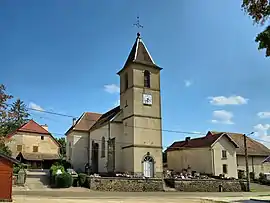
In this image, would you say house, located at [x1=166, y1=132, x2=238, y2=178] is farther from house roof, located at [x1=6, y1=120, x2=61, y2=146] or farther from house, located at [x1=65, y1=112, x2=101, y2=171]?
house roof, located at [x1=6, y1=120, x2=61, y2=146]

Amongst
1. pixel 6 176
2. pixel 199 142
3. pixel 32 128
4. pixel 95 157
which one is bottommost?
pixel 6 176

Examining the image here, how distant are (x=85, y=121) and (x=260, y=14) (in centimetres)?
4855

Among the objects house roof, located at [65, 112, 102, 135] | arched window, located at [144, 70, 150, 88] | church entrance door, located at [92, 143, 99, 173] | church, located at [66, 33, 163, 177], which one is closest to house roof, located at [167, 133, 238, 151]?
church, located at [66, 33, 163, 177]

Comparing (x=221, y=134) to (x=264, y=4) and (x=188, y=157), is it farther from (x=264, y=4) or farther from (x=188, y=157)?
(x=264, y=4)

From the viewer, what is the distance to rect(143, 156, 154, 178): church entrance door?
4125 cm

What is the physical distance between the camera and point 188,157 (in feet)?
179

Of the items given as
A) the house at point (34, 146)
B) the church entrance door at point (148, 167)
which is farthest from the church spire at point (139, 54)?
the house at point (34, 146)

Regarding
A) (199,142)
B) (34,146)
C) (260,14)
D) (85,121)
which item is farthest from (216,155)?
(260,14)

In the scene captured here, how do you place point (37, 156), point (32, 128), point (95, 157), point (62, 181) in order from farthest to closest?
point (32, 128)
point (37, 156)
point (95, 157)
point (62, 181)

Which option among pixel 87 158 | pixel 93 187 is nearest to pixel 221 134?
pixel 87 158

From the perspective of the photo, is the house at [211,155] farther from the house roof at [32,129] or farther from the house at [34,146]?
the house roof at [32,129]

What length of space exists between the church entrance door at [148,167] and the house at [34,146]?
69.3ft

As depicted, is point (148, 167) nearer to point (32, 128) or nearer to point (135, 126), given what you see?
point (135, 126)

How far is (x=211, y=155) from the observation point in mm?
49750
